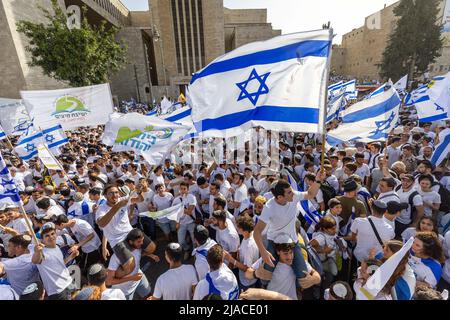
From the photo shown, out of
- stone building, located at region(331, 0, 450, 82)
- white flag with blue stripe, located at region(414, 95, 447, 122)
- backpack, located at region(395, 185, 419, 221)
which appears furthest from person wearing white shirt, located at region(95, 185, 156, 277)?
stone building, located at region(331, 0, 450, 82)

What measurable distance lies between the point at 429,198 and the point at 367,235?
1.71m

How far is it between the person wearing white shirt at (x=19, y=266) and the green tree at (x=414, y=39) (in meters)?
36.8

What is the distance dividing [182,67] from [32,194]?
38.6 meters

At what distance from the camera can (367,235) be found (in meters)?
3.17

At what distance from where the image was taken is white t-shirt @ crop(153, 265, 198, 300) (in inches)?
102

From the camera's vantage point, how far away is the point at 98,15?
37.0m

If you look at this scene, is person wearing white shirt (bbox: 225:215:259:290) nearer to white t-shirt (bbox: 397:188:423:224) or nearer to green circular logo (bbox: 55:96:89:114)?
white t-shirt (bbox: 397:188:423:224)

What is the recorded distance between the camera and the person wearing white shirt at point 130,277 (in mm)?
2955

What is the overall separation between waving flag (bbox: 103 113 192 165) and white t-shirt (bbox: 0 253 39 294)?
2.01 m

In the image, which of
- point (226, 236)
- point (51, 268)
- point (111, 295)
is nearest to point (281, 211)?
point (226, 236)

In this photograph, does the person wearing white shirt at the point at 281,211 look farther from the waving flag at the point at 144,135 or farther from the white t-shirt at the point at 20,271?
the white t-shirt at the point at 20,271

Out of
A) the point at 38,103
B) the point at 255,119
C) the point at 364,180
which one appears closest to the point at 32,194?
the point at 38,103

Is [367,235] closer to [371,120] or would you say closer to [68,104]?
[371,120]
